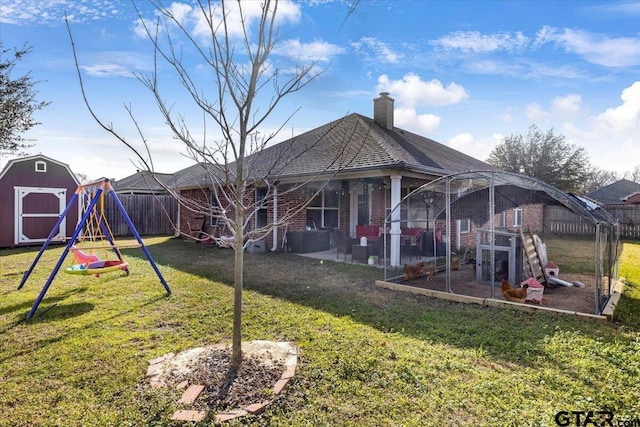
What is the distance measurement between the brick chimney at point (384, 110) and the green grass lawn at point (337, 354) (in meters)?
8.92

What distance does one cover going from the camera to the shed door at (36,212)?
1362 centimetres

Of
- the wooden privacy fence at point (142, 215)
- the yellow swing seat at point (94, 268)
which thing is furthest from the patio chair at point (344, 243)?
the wooden privacy fence at point (142, 215)

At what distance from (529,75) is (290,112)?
27.2ft

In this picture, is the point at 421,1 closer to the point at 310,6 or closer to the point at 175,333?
the point at 310,6

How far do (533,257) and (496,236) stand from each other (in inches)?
40.5

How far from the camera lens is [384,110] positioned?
14.0 m

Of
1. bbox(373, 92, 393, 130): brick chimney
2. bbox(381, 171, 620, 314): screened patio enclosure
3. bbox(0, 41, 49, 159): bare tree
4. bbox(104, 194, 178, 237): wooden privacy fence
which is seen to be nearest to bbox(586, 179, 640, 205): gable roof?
bbox(381, 171, 620, 314): screened patio enclosure

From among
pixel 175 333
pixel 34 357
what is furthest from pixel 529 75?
pixel 34 357

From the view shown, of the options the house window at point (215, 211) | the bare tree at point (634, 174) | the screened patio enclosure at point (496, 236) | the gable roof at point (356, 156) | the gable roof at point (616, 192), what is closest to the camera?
the house window at point (215, 211)

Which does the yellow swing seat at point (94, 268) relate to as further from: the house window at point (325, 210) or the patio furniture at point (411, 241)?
the house window at point (325, 210)

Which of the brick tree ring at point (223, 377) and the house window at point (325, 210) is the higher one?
the house window at point (325, 210)

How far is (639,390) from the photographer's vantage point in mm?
3105

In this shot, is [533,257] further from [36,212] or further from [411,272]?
[36,212]

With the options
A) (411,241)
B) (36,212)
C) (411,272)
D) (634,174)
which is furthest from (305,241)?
(634,174)
